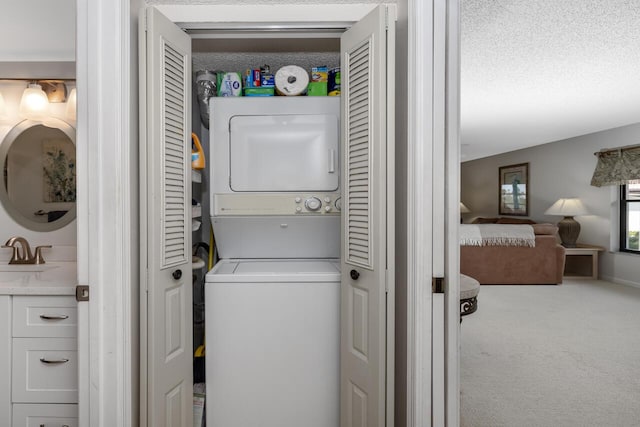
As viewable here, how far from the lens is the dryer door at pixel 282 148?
2.15 m

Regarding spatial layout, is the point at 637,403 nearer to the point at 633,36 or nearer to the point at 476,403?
the point at 476,403

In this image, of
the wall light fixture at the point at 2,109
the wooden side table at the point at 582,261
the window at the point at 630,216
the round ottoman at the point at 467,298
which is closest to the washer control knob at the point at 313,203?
the round ottoman at the point at 467,298

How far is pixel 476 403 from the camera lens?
7.66ft

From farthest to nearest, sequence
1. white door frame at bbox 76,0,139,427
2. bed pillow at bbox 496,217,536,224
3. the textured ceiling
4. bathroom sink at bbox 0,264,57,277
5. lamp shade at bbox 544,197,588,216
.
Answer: bed pillow at bbox 496,217,536,224 → lamp shade at bbox 544,197,588,216 → the textured ceiling → bathroom sink at bbox 0,264,57,277 → white door frame at bbox 76,0,139,427

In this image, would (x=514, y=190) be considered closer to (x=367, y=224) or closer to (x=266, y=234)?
(x=266, y=234)

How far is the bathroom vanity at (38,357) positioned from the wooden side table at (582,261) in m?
6.25

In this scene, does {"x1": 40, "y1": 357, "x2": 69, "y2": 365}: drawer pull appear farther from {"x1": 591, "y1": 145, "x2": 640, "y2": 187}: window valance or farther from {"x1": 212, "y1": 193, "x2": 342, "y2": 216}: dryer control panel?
{"x1": 591, "y1": 145, "x2": 640, "y2": 187}: window valance

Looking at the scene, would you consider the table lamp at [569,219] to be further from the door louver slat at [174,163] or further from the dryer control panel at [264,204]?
the door louver slat at [174,163]

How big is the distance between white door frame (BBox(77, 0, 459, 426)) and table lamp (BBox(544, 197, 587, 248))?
604 cm

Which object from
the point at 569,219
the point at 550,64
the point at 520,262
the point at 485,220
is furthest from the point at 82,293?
the point at 485,220

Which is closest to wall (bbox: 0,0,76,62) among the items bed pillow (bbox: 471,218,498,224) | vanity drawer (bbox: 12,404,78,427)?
vanity drawer (bbox: 12,404,78,427)

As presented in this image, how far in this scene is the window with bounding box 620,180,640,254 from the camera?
557 centimetres

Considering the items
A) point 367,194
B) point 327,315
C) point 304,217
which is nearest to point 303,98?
point 304,217

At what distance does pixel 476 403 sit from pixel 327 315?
1220 millimetres
